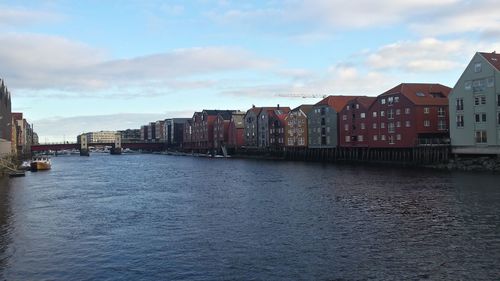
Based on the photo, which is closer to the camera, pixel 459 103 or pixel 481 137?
pixel 481 137

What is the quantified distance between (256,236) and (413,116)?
6917 cm

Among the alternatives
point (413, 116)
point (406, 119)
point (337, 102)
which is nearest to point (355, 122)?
point (337, 102)

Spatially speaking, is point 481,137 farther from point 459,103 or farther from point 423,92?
point 423,92

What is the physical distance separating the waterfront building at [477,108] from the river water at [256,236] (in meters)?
28.7

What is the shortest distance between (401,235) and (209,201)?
19.5 m

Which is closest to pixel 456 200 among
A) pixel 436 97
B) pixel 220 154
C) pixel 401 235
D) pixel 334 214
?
pixel 334 214

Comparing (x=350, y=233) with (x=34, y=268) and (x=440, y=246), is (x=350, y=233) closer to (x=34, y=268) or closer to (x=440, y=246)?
(x=440, y=246)

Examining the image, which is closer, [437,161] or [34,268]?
[34,268]

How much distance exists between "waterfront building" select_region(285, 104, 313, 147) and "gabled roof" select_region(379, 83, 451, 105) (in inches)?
1373

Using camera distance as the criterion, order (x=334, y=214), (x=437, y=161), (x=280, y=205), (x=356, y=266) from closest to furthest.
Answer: (x=356, y=266) < (x=334, y=214) < (x=280, y=205) < (x=437, y=161)

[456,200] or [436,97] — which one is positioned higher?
[436,97]

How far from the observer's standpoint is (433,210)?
33969 millimetres

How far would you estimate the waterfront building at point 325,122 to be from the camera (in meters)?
114

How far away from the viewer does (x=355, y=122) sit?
347 ft
